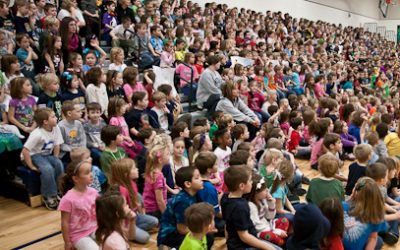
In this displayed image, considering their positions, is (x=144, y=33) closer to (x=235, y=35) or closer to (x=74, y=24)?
(x=74, y=24)

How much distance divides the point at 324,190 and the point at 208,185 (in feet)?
3.34

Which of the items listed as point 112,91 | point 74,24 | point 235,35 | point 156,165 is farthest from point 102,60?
point 235,35

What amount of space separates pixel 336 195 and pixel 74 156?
7.23 ft

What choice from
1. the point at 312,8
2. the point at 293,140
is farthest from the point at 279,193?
the point at 312,8

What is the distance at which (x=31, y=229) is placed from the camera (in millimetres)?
3781

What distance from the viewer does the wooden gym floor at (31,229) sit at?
3.53 metres

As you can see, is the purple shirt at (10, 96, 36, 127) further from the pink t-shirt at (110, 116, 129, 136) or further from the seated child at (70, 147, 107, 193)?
the seated child at (70, 147, 107, 193)

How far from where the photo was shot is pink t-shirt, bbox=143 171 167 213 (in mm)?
3775

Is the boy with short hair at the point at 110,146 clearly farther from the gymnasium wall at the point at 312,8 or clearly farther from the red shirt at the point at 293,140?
the gymnasium wall at the point at 312,8

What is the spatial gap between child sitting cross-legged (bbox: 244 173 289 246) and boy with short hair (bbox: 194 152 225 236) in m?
0.30

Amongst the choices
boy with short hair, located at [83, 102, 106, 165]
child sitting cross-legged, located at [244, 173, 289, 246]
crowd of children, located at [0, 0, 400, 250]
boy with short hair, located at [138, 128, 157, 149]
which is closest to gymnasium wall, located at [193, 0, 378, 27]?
crowd of children, located at [0, 0, 400, 250]

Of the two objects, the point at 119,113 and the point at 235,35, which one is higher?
the point at 235,35

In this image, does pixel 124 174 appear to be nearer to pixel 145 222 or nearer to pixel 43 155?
pixel 145 222

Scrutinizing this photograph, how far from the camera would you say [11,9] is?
650 cm
